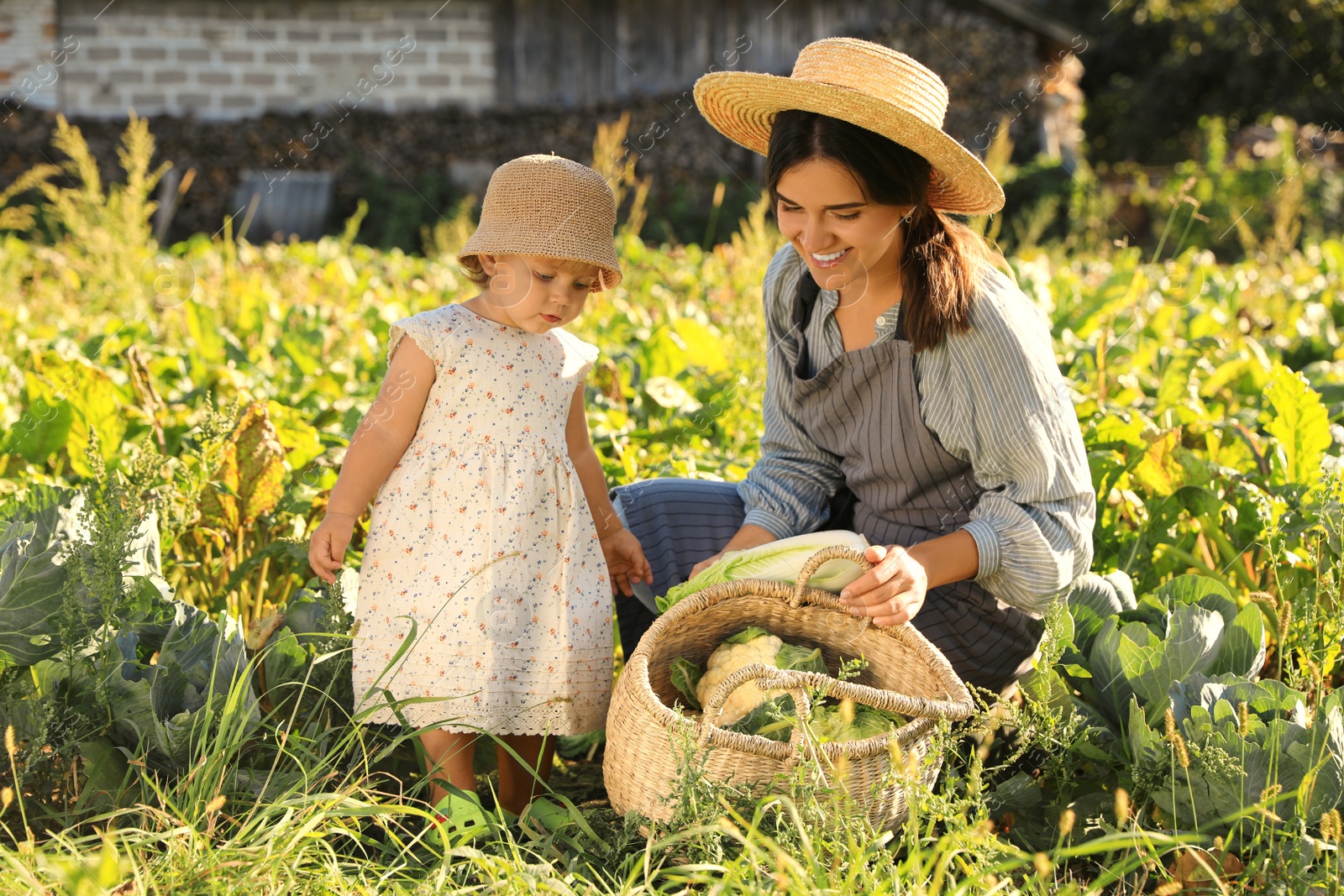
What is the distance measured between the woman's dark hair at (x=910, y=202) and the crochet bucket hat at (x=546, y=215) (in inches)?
12.8

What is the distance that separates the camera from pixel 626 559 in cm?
230

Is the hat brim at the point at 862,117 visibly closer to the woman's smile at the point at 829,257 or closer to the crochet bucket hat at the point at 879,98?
the crochet bucket hat at the point at 879,98

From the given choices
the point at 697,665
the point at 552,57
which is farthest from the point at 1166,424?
the point at 552,57

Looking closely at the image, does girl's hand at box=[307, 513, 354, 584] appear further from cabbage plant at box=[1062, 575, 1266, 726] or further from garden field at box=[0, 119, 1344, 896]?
cabbage plant at box=[1062, 575, 1266, 726]

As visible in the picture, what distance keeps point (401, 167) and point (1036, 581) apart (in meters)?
11.5

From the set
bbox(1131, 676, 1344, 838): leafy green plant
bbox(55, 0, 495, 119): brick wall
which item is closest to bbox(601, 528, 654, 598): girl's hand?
bbox(1131, 676, 1344, 838): leafy green plant

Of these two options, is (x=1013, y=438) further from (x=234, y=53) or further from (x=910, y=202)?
(x=234, y=53)

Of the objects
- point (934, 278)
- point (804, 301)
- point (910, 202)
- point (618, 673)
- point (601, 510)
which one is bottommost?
point (618, 673)

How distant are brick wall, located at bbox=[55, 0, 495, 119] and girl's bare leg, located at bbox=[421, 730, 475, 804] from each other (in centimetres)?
1169

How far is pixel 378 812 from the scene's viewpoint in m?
1.62

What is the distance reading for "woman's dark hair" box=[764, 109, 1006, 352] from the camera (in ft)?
6.45

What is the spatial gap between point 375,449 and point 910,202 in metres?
1.03

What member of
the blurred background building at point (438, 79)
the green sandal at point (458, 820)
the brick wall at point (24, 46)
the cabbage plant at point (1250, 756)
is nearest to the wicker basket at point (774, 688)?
the green sandal at point (458, 820)

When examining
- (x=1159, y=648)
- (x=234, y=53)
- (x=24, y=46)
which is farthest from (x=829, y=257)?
(x=24, y=46)
